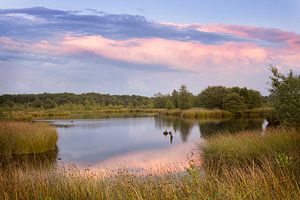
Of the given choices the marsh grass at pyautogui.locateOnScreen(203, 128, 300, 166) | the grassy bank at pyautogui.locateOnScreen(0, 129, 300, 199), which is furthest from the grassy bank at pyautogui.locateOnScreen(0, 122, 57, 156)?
the grassy bank at pyautogui.locateOnScreen(0, 129, 300, 199)

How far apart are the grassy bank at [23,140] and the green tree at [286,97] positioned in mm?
14284

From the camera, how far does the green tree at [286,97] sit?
729 inches

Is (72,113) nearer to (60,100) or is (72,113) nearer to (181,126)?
(60,100)

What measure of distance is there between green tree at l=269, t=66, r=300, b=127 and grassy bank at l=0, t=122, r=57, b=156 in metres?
14.3

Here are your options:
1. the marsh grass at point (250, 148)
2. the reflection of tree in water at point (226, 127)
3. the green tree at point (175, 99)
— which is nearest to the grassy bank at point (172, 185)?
the marsh grass at point (250, 148)

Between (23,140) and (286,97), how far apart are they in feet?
49.5

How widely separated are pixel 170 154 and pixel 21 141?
8.95 metres

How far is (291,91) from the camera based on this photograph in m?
19.1

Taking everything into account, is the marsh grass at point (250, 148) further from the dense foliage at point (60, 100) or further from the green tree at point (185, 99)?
the dense foliage at point (60, 100)

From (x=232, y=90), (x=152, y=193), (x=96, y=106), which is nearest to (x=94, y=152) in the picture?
(x=152, y=193)

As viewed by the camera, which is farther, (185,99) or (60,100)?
(60,100)

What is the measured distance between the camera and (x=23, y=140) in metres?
22.1

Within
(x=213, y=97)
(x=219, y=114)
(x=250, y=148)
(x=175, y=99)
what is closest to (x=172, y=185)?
(x=250, y=148)

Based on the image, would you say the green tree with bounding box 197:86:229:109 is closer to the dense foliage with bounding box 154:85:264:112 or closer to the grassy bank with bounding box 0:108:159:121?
the dense foliage with bounding box 154:85:264:112
